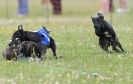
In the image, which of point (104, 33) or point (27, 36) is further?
point (104, 33)

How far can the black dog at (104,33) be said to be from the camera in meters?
14.6

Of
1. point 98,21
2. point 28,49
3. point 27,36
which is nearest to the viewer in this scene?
point 28,49

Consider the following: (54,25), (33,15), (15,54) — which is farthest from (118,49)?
(33,15)

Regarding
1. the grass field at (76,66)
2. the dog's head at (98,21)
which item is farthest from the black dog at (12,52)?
the dog's head at (98,21)

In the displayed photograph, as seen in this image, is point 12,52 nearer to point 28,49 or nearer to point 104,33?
point 28,49

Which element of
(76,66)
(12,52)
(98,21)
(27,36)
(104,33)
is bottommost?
(76,66)

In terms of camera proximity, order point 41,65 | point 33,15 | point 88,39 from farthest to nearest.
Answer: point 33,15 < point 88,39 < point 41,65

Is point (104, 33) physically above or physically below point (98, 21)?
below

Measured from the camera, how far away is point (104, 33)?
14.8m

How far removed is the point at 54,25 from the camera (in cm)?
2377

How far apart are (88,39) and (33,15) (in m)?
13.1

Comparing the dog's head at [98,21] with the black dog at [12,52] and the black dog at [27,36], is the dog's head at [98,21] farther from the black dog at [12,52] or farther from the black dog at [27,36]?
the black dog at [12,52]

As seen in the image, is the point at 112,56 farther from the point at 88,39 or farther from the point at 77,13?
the point at 77,13

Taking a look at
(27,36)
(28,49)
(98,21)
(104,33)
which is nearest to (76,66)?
(28,49)
